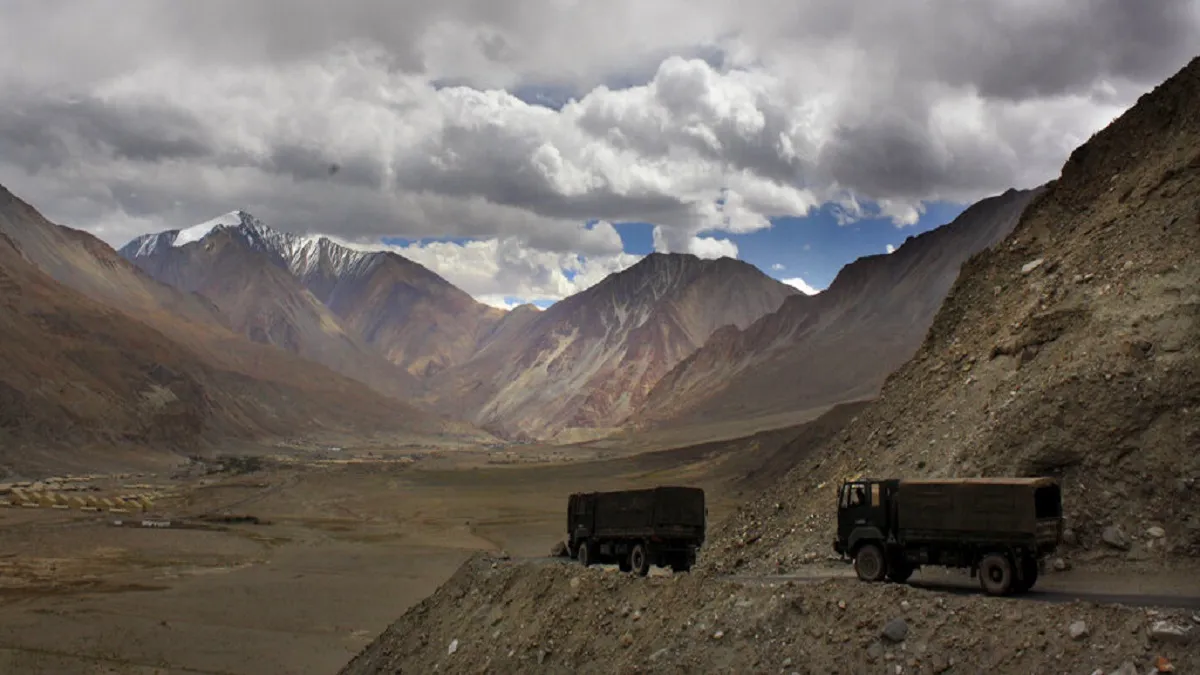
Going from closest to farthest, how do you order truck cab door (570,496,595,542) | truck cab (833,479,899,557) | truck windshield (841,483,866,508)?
truck cab (833,479,899,557), truck windshield (841,483,866,508), truck cab door (570,496,595,542)

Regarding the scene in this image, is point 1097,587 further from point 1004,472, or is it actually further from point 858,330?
point 858,330

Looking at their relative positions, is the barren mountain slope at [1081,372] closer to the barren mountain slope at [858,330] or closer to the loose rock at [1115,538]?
the loose rock at [1115,538]

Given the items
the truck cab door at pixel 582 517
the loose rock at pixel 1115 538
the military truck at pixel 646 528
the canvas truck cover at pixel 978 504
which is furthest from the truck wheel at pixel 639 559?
the loose rock at pixel 1115 538

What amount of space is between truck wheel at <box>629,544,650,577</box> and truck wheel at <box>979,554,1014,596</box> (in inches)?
323

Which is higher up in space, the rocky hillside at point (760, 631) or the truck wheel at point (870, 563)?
the truck wheel at point (870, 563)

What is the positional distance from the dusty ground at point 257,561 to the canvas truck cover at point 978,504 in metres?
18.1

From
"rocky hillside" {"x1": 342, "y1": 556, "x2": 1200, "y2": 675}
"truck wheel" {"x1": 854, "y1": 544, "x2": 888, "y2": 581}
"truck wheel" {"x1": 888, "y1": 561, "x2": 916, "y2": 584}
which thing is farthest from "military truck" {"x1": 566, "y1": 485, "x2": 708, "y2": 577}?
"truck wheel" {"x1": 888, "y1": 561, "x2": 916, "y2": 584}

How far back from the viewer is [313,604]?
1435 inches

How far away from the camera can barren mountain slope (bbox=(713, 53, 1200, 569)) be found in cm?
1694

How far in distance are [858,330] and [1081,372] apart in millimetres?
145333

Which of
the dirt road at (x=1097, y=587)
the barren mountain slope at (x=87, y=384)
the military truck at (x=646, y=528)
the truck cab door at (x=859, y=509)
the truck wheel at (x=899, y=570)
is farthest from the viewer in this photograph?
the barren mountain slope at (x=87, y=384)

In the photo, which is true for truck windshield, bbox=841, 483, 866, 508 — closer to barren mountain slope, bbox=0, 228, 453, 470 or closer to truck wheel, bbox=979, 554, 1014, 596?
truck wheel, bbox=979, 554, 1014, 596

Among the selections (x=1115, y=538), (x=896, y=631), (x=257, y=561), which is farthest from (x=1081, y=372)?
(x=257, y=561)

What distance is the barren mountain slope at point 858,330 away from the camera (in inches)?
5723
